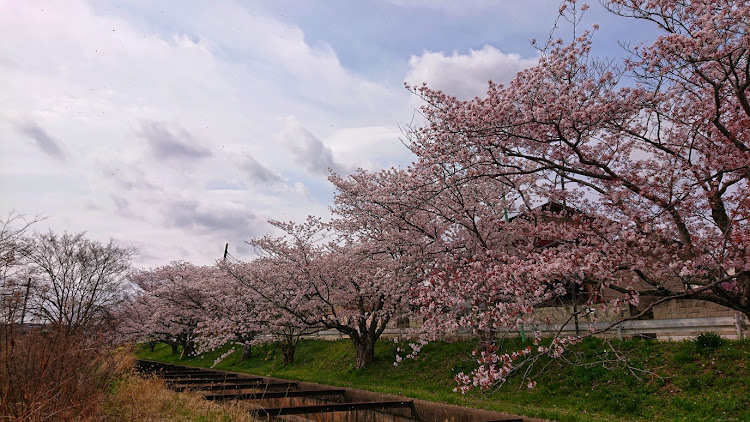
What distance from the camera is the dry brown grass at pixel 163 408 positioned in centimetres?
775

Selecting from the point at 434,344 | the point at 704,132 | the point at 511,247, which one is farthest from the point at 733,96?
the point at 434,344

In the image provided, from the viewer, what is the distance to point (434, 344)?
17188 mm

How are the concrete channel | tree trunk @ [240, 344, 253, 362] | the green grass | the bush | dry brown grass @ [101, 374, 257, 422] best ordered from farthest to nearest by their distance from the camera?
tree trunk @ [240, 344, 253, 362] < the bush < the green grass < the concrete channel < dry brown grass @ [101, 374, 257, 422]

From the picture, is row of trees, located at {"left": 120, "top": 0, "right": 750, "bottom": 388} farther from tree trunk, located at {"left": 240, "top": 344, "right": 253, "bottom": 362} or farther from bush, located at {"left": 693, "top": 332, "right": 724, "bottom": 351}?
tree trunk, located at {"left": 240, "top": 344, "right": 253, "bottom": 362}

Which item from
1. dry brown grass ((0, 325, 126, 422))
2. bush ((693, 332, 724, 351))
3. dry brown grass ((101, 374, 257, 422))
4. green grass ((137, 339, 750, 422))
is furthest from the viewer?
bush ((693, 332, 724, 351))

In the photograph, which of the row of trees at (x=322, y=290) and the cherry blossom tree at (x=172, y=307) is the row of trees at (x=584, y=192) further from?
the cherry blossom tree at (x=172, y=307)

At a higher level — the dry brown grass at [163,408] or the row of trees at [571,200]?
the row of trees at [571,200]

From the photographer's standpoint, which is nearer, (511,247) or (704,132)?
(704,132)

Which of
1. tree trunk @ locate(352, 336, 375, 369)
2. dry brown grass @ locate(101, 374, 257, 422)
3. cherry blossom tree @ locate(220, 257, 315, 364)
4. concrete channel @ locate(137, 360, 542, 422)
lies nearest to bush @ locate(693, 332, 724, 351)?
concrete channel @ locate(137, 360, 542, 422)

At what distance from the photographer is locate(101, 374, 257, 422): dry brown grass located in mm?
7754

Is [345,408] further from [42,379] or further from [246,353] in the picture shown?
[246,353]

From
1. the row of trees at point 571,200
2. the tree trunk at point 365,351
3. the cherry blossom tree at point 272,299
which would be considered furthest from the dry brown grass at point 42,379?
the tree trunk at point 365,351

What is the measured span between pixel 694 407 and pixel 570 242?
11.9 ft

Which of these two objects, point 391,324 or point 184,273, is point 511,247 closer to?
point 391,324
